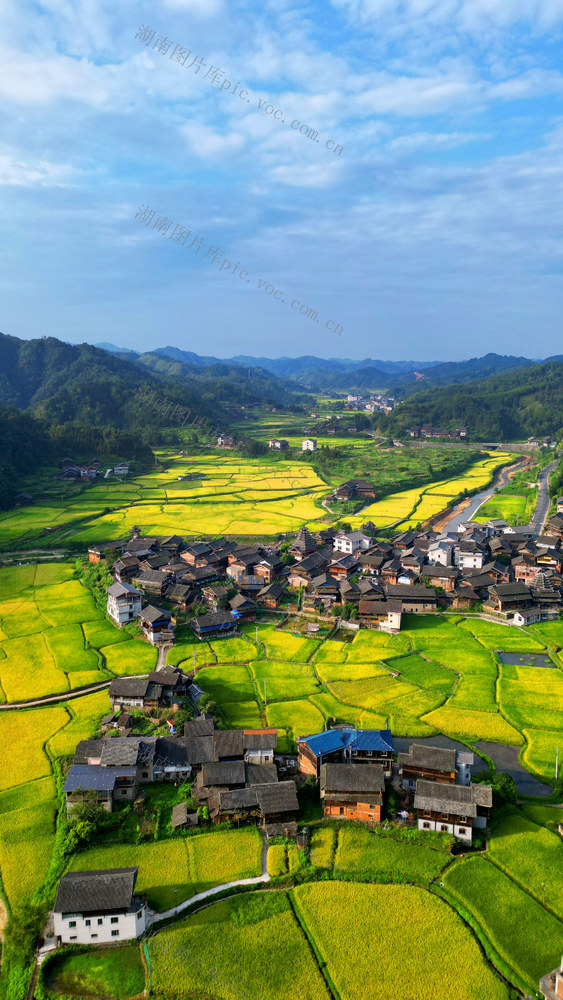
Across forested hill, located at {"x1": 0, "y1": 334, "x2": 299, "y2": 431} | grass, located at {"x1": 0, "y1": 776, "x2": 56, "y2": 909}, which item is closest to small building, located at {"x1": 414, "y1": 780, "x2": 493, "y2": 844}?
grass, located at {"x1": 0, "y1": 776, "x2": 56, "y2": 909}

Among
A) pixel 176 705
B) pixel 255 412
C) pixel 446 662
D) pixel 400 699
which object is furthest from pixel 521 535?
pixel 255 412

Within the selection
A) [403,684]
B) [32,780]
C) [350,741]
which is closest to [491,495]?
[403,684]

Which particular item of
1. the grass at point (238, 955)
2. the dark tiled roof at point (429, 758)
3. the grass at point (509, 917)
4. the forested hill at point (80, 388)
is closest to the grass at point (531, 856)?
the grass at point (509, 917)

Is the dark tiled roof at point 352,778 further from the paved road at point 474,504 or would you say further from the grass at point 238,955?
the paved road at point 474,504

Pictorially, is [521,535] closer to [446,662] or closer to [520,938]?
[446,662]

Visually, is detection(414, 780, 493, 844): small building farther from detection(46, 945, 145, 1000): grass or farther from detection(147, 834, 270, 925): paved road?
detection(46, 945, 145, 1000): grass
